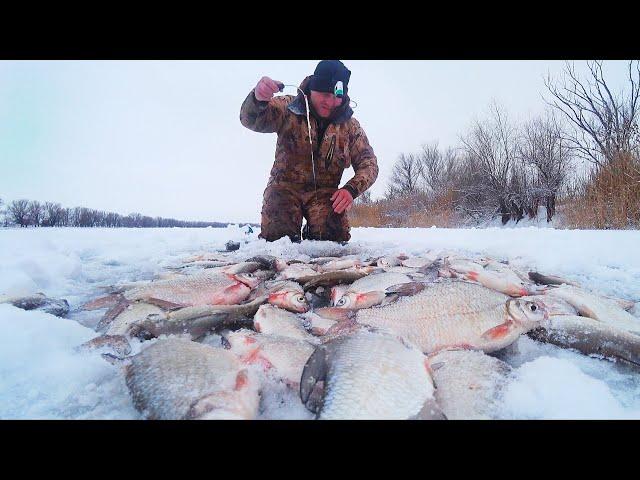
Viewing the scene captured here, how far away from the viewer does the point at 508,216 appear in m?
15.2

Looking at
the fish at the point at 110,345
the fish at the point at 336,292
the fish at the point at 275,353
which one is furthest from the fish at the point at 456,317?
the fish at the point at 110,345

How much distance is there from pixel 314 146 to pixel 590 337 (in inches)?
162

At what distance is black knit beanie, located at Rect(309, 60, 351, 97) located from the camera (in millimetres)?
4469

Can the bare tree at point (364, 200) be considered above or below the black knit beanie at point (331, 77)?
below

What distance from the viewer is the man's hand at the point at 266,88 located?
405 cm

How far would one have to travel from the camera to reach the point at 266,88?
13.4 ft

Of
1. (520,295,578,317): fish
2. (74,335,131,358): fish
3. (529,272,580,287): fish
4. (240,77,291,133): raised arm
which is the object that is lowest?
(74,335,131,358): fish

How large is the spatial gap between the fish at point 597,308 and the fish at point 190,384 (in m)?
1.70

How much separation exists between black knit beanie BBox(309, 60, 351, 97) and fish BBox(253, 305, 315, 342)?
3.49m

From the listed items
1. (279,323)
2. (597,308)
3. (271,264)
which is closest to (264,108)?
(271,264)

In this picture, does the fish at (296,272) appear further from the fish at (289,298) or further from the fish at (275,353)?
the fish at (275,353)

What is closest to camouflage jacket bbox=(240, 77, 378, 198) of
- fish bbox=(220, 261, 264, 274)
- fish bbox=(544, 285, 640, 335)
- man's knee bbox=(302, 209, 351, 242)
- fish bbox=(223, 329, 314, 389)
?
man's knee bbox=(302, 209, 351, 242)

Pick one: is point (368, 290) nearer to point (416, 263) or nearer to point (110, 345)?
point (416, 263)

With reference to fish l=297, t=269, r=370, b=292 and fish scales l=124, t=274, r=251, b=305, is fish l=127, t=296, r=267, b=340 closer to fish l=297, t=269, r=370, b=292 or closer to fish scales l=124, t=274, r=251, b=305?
fish scales l=124, t=274, r=251, b=305
